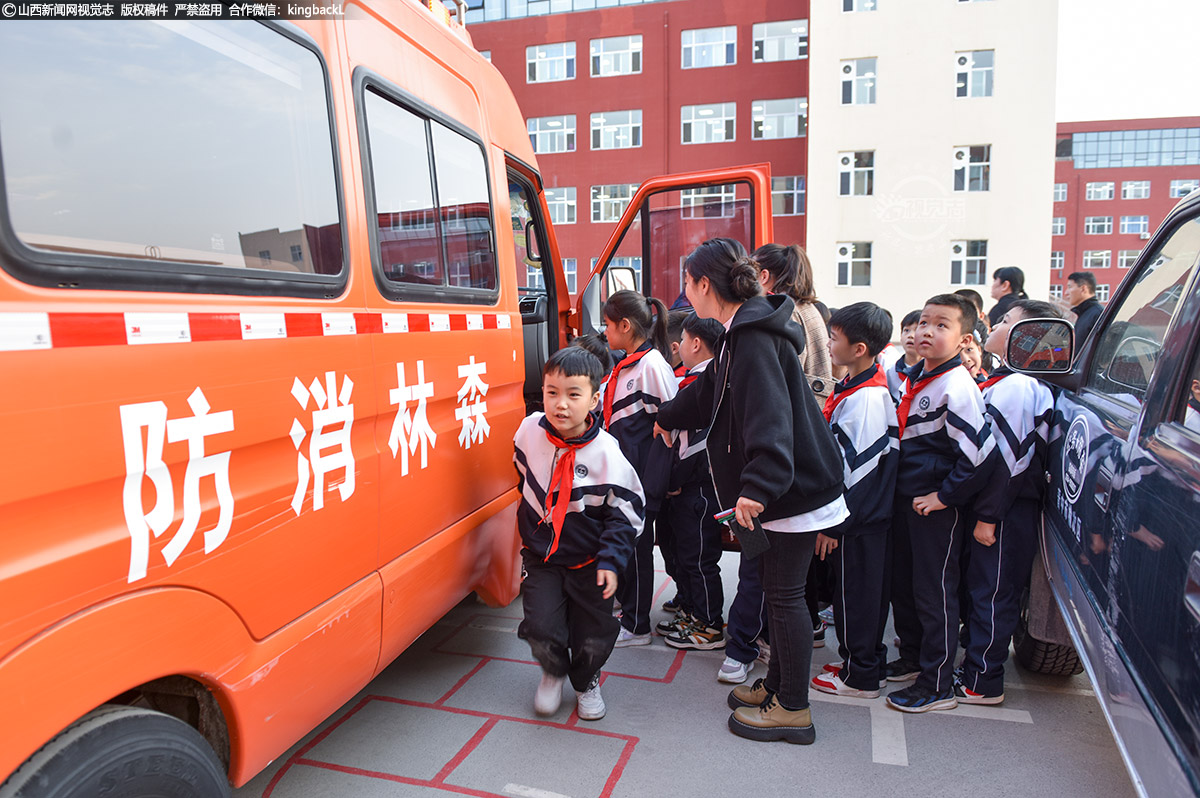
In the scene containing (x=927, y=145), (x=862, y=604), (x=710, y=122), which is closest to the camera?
Answer: (x=862, y=604)

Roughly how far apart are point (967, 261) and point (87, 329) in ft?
78.0

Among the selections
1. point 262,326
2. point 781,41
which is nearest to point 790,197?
point 781,41

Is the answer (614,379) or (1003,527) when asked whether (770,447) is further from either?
(614,379)

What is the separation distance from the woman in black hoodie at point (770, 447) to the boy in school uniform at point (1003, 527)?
63 cm

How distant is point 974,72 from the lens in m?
21.2

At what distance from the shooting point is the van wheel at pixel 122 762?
49.3 inches

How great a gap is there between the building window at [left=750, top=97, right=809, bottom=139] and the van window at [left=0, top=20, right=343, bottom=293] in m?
24.8

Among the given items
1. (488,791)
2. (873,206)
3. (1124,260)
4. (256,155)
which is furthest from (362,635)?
(1124,260)

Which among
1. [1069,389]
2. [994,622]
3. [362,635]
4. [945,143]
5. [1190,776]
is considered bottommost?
[994,622]

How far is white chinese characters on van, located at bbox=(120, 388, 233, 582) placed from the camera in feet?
4.50

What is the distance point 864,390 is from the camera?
285 cm

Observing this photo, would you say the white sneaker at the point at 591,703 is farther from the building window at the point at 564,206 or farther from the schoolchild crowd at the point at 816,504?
Result: the building window at the point at 564,206

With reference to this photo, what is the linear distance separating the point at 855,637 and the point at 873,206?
21283 millimetres

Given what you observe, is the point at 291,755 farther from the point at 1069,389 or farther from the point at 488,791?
the point at 1069,389
